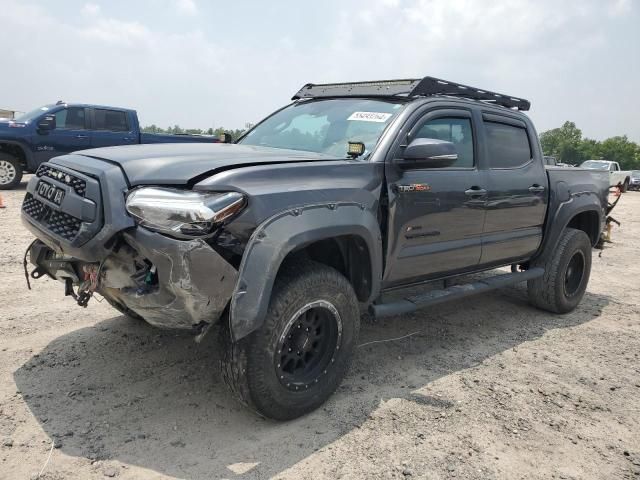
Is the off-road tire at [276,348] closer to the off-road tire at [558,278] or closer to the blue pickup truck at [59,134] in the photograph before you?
the off-road tire at [558,278]

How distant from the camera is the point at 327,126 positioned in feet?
12.4

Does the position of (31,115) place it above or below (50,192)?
above

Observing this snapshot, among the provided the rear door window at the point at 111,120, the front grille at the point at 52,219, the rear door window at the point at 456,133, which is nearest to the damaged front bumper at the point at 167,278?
the front grille at the point at 52,219

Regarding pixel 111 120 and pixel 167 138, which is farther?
pixel 111 120

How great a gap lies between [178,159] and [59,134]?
10.3 metres

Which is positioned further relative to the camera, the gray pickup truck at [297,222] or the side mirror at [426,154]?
the side mirror at [426,154]

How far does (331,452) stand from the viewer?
263cm

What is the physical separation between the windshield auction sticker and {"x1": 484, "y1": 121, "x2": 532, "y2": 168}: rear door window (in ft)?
3.79

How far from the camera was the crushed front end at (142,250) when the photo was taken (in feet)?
7.71

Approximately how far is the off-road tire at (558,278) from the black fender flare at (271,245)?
2.93 meters

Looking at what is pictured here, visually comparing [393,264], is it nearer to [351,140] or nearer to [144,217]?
[351,140]

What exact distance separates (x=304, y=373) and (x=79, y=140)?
35.0ft

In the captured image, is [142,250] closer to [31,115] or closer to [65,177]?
[65,177]

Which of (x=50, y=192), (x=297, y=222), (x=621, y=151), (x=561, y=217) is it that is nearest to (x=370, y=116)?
(x=297, y=222)
